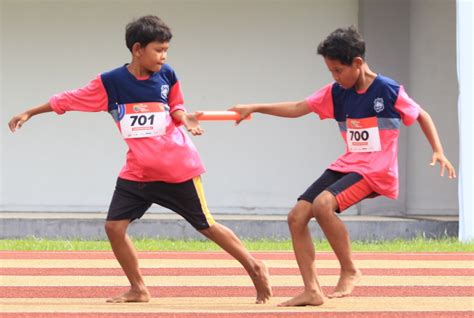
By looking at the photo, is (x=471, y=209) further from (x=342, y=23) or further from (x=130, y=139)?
(x=130, y=139)

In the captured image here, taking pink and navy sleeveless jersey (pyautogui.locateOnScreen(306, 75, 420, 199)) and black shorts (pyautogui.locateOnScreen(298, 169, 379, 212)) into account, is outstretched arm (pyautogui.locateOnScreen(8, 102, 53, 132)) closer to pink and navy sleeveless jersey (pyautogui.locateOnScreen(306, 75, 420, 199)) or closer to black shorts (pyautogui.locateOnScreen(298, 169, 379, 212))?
black shorts (pyautogui.locateOnScreen(298, 169, 379, 212))

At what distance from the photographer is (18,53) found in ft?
59.2

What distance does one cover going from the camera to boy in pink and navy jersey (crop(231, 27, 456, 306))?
8516 mm

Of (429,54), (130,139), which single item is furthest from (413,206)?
(130,139)

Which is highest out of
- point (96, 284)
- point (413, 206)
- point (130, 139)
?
point (130, 139)

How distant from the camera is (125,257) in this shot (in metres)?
8.60

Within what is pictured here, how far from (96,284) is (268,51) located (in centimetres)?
866

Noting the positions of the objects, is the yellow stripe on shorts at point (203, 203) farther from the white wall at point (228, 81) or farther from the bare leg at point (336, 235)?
the white wall at point (228, 81)

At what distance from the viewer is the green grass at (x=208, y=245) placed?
14188mm

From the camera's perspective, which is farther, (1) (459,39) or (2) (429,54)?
(2) (429,54)

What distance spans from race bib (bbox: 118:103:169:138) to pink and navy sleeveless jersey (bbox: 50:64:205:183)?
31 millimetres

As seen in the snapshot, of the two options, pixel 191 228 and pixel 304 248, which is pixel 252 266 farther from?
pixel 191 228

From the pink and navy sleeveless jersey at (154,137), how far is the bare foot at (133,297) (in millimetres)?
709

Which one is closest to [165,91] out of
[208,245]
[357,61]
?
[357,61]
